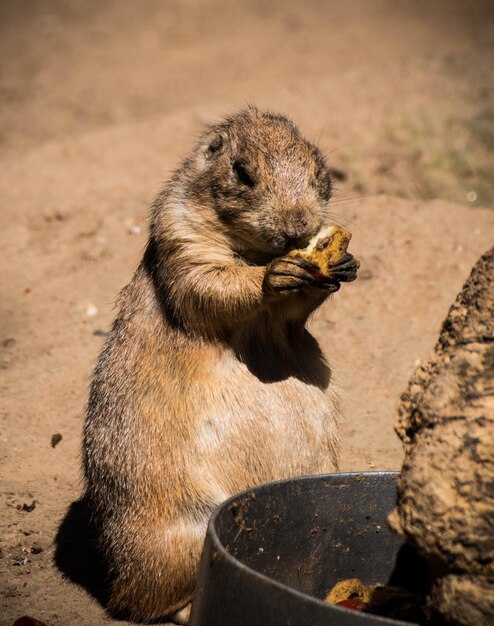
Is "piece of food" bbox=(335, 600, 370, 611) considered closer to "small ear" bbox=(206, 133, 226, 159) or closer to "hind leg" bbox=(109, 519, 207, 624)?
"hind leg" bbox=(109, 519, 207, 624)

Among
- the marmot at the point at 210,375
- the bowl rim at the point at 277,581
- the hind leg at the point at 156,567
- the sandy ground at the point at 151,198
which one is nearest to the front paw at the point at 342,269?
the marmot at the point at 210,375

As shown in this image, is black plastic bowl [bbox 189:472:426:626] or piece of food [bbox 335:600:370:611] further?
black plastic bowl [bbox 189:472:426:626]

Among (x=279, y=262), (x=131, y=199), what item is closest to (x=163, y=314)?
(x=279, y=262)

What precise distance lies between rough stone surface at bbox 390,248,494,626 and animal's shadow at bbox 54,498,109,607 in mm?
2259

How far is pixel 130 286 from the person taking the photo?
4.69m

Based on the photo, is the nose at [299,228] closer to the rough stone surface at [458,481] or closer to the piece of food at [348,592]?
the rough stone surface at [458,481]

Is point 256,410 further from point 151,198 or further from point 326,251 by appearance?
point 151,198

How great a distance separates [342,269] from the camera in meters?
3.94

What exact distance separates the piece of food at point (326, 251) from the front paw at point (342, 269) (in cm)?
1

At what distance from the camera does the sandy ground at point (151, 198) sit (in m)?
5.66

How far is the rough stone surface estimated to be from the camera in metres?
2.64

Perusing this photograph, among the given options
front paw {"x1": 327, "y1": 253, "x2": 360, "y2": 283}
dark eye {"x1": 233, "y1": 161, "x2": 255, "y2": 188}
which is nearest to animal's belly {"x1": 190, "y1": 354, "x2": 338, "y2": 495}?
front paw {"x1": 327, "y1": 253, "x2": 360, "y2": 283}

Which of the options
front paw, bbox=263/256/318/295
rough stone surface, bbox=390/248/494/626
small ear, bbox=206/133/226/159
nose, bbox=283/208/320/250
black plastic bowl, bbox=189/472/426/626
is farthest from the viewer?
small ear, bbox=206/133/226/159

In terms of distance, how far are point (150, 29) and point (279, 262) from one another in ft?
43.8
